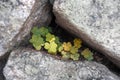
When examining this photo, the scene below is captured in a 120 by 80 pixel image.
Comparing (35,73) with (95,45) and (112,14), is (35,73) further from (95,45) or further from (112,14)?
(112,14)

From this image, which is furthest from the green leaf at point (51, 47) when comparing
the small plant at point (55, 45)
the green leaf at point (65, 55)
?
the green leaf at point (65, 55)

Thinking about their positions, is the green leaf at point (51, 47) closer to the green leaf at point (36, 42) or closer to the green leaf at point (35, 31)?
the green leaf at point (36, 42)

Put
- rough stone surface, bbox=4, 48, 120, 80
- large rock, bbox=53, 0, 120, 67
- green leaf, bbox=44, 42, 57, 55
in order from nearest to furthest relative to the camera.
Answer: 1. large rock, bbox=53, 0, 120, 67
2. rough stone surface, bbox=4, 48, 120, 80
3. green leaf, bbox=44, 42, 57, 55

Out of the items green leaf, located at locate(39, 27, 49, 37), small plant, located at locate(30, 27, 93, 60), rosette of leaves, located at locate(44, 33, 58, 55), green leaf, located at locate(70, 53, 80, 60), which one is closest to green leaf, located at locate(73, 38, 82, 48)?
small plant, located at locate(30, 27, 93, 60)

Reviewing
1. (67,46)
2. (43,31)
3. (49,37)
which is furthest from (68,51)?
(43,31)

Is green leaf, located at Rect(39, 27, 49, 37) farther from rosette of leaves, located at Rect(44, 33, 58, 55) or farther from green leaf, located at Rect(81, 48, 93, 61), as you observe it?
green leaf, located at Rect(81, 48, 93, 61)

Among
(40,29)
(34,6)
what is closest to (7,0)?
(34,6)

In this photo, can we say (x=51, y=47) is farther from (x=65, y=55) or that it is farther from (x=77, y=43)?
(x=77, y=43)
